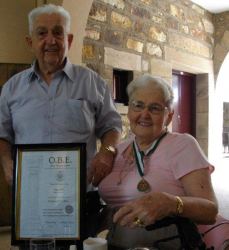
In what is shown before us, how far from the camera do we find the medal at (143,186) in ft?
4.56

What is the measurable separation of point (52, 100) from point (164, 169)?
0.62 m

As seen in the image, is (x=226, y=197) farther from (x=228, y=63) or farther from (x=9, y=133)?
(x=9, y=133)

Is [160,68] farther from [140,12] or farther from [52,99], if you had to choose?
[52,99]

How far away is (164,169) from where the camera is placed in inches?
55.4

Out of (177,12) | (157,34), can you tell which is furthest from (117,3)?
(177,12)

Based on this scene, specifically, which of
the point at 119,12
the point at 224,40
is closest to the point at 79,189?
the point at 119,12

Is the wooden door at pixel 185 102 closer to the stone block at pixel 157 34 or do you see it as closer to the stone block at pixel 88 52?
the stone block at pixel 157 34

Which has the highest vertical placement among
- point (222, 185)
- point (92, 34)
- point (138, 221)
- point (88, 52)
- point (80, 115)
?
point (92, 34)

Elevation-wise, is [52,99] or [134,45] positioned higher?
[134,45]

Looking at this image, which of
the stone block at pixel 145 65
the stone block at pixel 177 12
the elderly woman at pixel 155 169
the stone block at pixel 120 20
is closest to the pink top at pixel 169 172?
the elderly woman at pixel 155 169

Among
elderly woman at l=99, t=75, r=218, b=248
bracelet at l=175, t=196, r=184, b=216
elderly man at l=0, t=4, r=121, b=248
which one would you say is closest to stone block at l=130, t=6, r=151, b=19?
elderly man at l=0, t=4, r=121, b=248

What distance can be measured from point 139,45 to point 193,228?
3496 mm

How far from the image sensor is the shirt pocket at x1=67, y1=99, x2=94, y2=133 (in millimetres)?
1741

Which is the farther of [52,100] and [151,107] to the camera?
[52,100]
